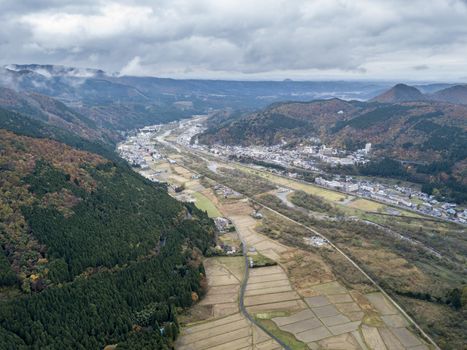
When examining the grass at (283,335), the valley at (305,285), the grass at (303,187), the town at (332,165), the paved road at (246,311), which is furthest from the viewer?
the grass at (303,187)

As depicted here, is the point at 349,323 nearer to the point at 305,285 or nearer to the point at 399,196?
the point at 305,285

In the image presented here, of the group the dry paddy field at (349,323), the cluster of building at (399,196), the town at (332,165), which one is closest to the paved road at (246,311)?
the dry paddy field at (349,323)

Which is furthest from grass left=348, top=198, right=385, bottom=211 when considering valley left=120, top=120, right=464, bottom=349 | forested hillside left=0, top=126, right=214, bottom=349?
forested hillside left=0, top=126, right=214, bottom=349

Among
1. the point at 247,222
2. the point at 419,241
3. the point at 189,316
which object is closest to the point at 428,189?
the point at 419,241

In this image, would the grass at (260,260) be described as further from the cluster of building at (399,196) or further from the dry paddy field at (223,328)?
the cluster of building at (399,196)

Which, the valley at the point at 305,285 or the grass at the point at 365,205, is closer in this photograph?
the valley at the point at 305,285

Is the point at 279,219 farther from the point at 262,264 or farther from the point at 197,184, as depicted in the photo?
the point at 197,184

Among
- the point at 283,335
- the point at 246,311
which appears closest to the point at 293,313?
the point at 283,335
